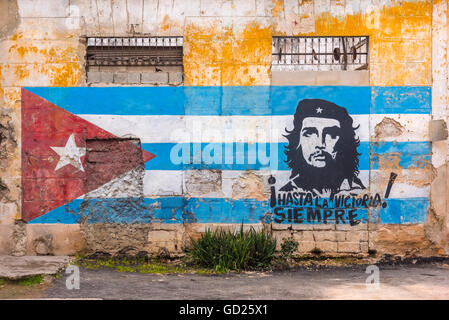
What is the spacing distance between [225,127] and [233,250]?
1.88 meters

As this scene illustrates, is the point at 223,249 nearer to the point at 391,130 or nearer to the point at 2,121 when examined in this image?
the point at 391,130

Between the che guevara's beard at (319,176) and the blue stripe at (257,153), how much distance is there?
249 mm

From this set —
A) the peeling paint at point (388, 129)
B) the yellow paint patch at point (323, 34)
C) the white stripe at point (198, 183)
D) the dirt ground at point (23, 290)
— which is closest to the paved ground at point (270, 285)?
the dirt ground at point (23, 290)

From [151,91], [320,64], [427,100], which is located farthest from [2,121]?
[427,100]

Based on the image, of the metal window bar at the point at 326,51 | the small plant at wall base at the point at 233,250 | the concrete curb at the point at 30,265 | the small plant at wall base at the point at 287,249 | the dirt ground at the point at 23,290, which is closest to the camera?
the dirt ground at the point at 23,290

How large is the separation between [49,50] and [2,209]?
8.40 ft

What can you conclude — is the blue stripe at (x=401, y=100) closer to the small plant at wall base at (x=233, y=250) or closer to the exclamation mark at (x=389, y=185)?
the exclamation mark at (x=389, y=185)

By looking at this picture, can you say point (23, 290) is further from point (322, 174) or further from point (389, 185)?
point (389, 185)

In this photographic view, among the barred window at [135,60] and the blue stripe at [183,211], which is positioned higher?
the barred window at [135,60]

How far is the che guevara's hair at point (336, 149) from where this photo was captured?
704 cm

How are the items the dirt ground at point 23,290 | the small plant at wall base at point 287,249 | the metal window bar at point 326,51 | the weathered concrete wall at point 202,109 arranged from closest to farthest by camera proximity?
1. the dirt ground at point 23,290
2. the small plant at wall base at point 287,249
3. the weathered concrete wall at point 202,109
4. the metal window bar at point 326,51

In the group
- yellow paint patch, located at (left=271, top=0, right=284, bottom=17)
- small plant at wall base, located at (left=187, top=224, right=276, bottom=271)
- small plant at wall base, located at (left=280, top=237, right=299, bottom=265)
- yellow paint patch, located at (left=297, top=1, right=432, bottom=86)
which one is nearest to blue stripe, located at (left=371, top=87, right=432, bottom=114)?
yellow paint patch, located at (left=297, top=1, right=432, bottom=86)

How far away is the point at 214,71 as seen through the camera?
23.0 ft

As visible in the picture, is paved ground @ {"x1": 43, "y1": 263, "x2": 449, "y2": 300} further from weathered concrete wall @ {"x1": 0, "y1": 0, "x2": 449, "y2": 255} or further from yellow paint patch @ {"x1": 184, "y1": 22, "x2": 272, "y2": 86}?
yellow paint patch @ {"x1": 184, "y1": 22, "x2": 272, "y2": 86}
